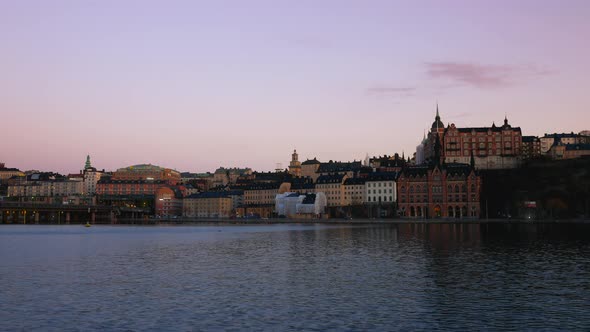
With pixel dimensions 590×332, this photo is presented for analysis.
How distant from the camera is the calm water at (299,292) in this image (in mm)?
27562

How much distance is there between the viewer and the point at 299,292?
3650 cm

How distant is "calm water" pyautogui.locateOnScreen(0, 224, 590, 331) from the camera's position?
2756 cm

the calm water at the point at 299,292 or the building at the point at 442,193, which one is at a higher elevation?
the building at the point at 442,193

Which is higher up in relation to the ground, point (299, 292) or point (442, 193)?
point (442, 193)

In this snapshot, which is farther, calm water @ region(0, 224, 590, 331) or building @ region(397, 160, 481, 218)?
building @ region(397, 160, 481, 218)

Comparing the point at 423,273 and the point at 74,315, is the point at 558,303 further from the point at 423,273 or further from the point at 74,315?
the point at 74,315

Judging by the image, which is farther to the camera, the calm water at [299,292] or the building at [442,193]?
the building at [442,193]

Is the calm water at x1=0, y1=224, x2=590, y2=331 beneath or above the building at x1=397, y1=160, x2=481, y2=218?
beneath

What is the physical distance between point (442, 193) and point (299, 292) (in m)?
166

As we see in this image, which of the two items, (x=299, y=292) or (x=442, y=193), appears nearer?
(x=299, y=292)

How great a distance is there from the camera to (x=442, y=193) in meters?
195

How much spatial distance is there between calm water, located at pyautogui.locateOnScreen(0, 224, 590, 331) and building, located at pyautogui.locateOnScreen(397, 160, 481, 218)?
134 meters

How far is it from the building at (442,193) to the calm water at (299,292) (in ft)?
441

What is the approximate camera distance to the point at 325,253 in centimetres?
6450
